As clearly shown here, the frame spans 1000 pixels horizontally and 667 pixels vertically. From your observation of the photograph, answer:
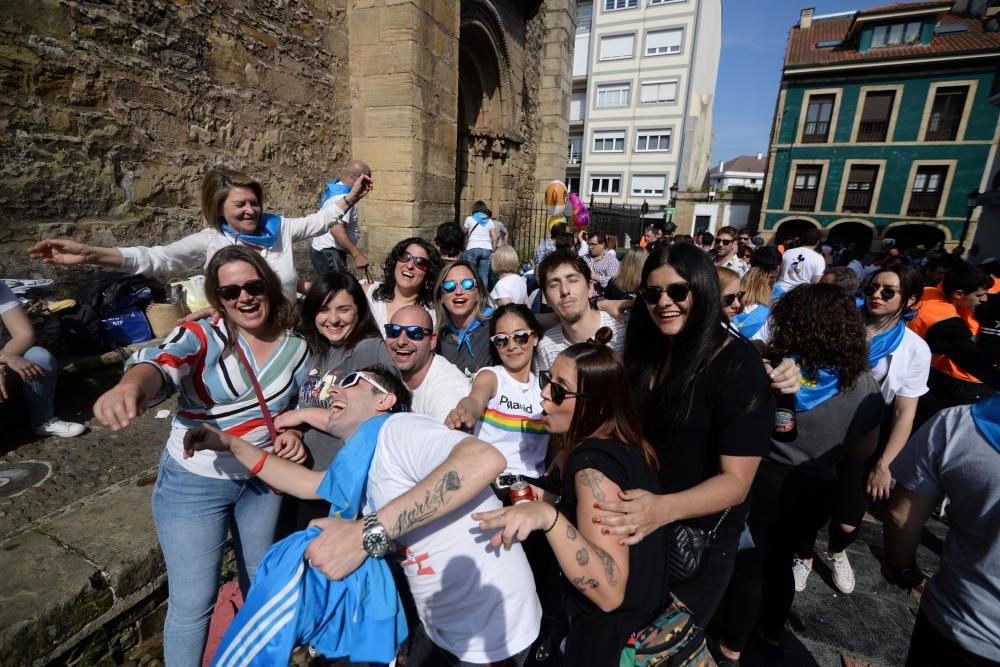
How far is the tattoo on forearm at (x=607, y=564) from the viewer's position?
Answer: 1352mm

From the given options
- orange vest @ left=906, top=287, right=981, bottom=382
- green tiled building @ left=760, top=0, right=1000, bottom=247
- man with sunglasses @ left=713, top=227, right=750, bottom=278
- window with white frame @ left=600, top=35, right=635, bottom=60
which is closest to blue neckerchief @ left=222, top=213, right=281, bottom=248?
orange vest @ left=906, top=287, right=981, bottom=382

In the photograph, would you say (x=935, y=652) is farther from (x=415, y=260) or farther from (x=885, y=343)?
(x=415, y=260)

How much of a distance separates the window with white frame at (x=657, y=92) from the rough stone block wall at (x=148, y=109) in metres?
29.3

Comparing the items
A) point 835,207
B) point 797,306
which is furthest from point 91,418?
point 835,207

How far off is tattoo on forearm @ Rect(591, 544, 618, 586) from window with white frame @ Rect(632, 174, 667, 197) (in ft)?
108

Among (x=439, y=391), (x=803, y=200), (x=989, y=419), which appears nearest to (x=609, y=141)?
(x=803, y=200)

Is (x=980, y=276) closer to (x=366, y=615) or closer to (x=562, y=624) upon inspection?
(x=562, y=624)

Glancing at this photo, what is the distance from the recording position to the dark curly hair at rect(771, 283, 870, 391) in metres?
2.18

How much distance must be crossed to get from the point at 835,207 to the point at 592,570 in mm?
29048

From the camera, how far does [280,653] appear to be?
1.35m

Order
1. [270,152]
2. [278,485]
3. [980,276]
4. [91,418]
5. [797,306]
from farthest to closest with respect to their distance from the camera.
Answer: [270,152] < [980,276] < [91,418] < [797,306] < [278,485]

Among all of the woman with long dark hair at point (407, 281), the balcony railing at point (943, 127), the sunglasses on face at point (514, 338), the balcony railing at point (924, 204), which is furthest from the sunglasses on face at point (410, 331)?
the balcony railing at point (943, 127)

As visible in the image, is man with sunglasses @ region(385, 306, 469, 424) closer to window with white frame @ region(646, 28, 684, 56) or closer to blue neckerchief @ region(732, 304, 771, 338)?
blue neckerchief @ region(732, 304, 771, 338)

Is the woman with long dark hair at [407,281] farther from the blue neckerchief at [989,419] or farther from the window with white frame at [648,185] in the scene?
the window with white frame at [648,185]
